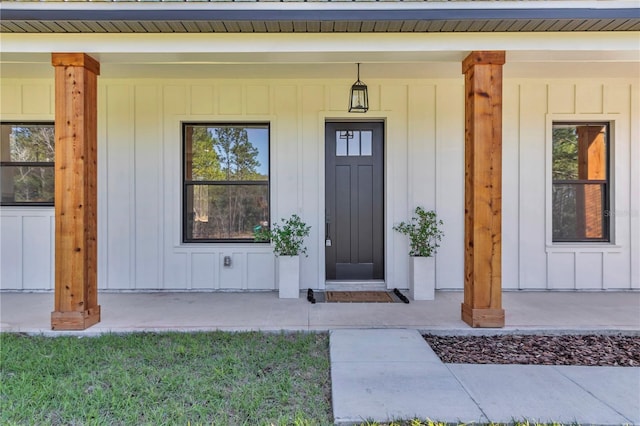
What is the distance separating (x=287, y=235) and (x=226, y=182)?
1.22m

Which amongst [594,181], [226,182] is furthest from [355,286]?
[594,181]

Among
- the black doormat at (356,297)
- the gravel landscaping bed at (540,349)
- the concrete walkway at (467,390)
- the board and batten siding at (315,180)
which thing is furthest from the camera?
Result: the board and batten siding at (315,180)

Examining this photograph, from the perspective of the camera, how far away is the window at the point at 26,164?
5.22 metres

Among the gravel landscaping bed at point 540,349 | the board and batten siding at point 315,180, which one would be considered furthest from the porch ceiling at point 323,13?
the gravel landscaping bed at point 540,349

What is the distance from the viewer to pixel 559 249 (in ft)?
17.1

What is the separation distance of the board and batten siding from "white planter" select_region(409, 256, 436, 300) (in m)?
0.45

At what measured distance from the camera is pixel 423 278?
4793 millimetres

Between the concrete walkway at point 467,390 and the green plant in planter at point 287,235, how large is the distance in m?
1.87

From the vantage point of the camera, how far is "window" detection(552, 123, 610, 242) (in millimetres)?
5309

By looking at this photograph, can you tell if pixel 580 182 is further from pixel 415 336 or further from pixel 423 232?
pixel 415 336

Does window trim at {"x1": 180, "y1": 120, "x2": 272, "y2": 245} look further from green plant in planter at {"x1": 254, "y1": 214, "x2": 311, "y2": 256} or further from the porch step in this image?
the porch step

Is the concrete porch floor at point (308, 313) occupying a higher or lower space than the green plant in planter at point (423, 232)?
lower

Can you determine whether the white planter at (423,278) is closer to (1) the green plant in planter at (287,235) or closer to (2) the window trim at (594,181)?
(1) the green plant in planter at (287,235)

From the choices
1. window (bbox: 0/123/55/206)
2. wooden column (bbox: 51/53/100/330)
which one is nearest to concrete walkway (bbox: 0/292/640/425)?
wooden column (bbox: 51/53/100/330)
